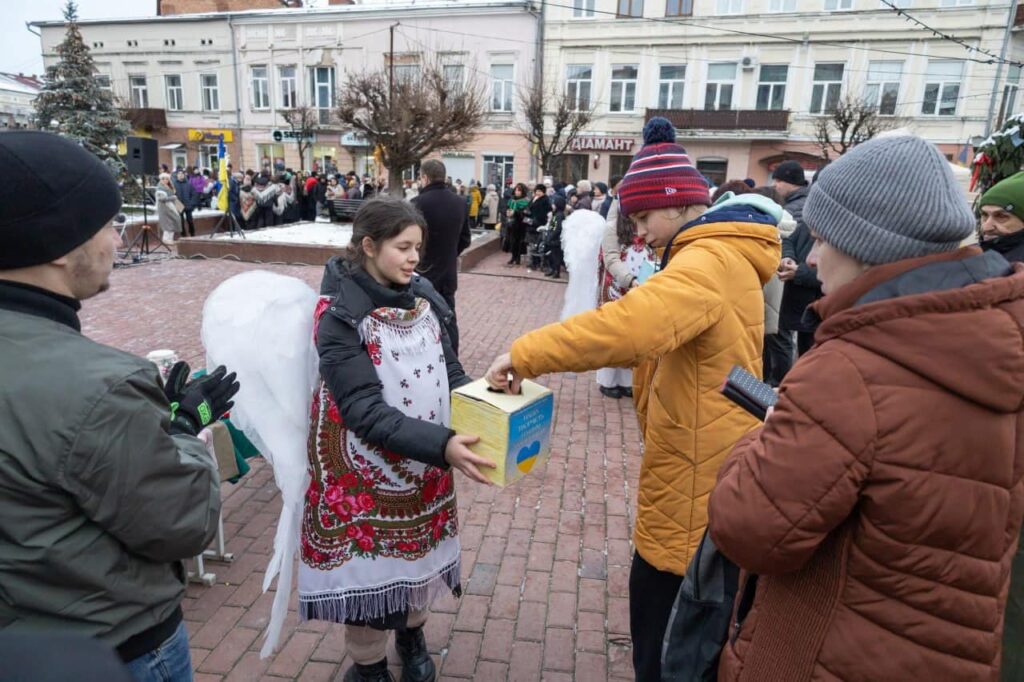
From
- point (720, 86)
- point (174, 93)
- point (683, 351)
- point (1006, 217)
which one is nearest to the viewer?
point (683, 351)

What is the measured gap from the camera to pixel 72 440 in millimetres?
1162

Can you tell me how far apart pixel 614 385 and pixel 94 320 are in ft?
23.2

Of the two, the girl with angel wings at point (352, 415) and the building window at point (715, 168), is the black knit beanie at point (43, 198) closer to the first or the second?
the girl with angel wings at point (352, 415)

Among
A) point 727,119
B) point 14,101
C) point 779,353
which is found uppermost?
point 727,119

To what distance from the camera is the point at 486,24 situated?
2755cm

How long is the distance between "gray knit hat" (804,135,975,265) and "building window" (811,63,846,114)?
2786 cm

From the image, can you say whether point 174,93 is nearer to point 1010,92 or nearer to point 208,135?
point 208,135

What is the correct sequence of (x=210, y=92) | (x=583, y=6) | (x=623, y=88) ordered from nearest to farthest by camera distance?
(x=583, y=6) < (x=623, y=88) < (x=210, y=92)

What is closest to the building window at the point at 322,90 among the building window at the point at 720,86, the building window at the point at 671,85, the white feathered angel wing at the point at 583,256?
the building window at the point at 671,85

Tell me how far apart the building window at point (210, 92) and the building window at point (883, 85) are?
30104 mm

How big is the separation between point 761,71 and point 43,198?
29046 mm

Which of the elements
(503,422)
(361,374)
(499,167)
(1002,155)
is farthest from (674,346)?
(499,167)

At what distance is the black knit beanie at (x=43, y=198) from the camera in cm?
119

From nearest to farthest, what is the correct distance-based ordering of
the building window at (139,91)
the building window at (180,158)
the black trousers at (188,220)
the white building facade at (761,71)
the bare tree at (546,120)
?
the black trousers at (188,220)
the bare tree at (546,120)
the white building facade at (761,71)
the building window at (139,91)
the building window at (180,158)
